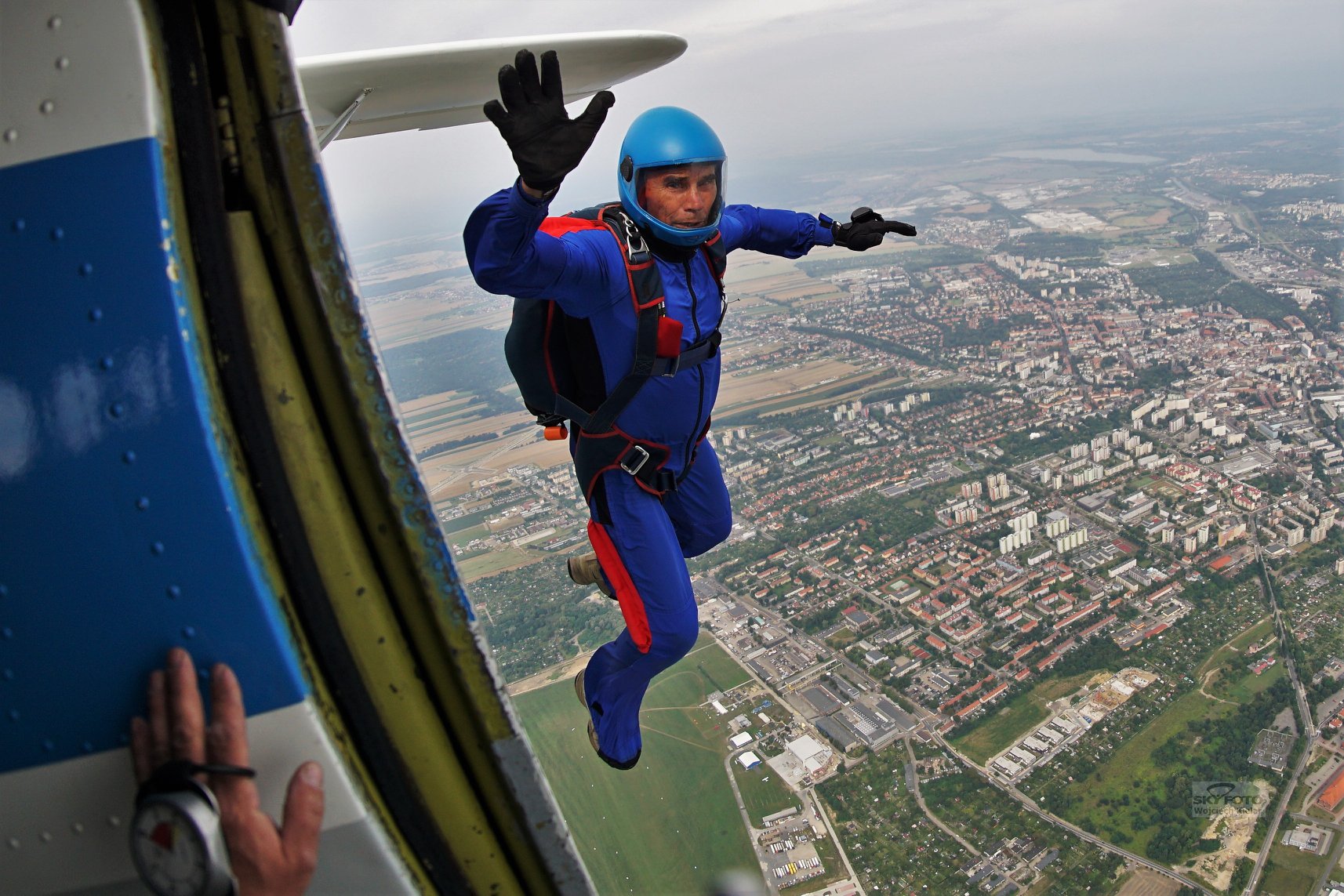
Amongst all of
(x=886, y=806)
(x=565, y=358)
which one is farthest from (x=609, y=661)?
(x=886, y=806)

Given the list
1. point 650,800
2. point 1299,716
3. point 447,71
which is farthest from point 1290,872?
point 447,71

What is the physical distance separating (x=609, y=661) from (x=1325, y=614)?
1661cm

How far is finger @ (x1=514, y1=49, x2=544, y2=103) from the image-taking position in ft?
4.77

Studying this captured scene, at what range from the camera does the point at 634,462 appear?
2441 mm

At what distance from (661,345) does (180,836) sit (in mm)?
1576

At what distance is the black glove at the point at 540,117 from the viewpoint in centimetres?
145

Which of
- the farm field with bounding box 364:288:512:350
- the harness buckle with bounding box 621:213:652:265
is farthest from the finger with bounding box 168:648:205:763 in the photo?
the farm field with bounding box 364:288:512:350

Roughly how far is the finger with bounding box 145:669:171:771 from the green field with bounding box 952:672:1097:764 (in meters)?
12.2

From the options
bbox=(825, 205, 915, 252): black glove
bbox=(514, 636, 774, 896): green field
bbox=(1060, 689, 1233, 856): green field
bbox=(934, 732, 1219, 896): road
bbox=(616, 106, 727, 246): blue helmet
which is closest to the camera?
bbox=(616, 106, 727, 246): blue helmet

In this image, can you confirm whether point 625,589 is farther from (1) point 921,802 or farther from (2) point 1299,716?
(2) point 1299,716

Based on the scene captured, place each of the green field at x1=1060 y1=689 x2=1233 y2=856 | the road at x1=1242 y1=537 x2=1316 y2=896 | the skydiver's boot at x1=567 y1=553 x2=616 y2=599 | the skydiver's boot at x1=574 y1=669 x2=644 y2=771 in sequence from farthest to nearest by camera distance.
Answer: the green field at x1=1060 y1=689 x2=1233 y2=856
the road at x1=1242 y1=537 x2=1316 y2=896
the skydiver's boot at x1=567 y1=553 x2=616 y2=599
the skydiver's boot at x1=574 y1=669 x2=644 y2=771

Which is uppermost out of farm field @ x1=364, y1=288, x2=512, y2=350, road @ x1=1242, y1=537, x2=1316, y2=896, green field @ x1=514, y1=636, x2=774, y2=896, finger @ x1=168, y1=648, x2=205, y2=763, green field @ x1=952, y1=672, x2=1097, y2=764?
finger @ x1=168, y1=648, x2=205, y2=763

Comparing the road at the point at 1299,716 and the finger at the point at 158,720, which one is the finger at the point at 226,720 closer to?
the finger at the point at 158,720

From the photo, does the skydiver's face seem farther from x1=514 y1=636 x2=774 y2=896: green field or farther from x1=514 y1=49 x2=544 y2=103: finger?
x1=514 y1=636 x2=774 y2=896: green field
